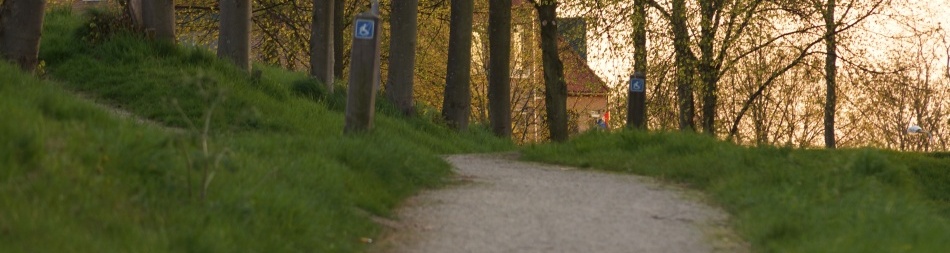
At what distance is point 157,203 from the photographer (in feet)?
25.7

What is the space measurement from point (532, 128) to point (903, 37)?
33.0m

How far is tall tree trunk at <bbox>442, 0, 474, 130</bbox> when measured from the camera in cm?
2498

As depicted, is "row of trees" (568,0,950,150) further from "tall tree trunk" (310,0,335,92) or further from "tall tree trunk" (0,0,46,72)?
"tall tree trunk" (0,0,46,72)

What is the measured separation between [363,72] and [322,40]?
1285cm

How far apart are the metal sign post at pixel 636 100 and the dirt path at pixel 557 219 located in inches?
181

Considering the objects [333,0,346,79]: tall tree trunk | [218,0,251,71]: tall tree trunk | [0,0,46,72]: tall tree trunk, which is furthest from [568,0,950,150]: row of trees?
[0,0,46,72]: tall tree trunk

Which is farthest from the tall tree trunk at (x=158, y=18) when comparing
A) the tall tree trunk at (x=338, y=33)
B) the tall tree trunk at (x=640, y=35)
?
the tall tree trunk at (x=640, y=35)

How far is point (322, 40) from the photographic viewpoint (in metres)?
25.7

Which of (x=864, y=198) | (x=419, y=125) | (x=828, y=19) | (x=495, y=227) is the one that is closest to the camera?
(x=495, y=227)

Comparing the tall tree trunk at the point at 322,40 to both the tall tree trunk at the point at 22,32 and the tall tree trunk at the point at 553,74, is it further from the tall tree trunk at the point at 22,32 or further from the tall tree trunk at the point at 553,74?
the tall tree trunk at the point at 22,32

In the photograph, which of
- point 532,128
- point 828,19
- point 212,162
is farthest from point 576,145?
point 532,128

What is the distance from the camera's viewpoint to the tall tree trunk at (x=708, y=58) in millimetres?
32062

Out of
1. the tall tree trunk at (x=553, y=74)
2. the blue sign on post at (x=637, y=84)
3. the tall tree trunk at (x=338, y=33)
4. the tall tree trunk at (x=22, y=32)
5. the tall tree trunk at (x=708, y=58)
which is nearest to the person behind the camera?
the tall tree trunk at (x=22, y=32)

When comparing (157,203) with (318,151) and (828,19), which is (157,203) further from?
(828,19)
